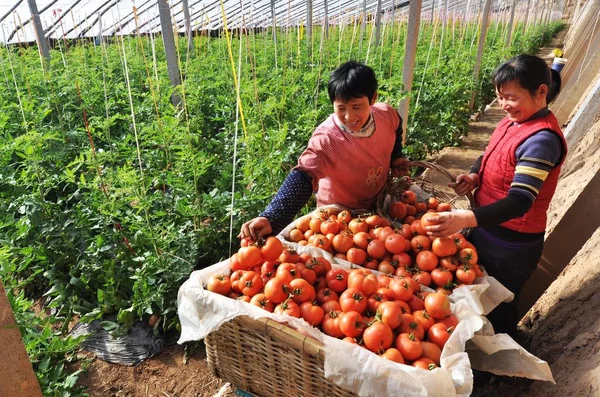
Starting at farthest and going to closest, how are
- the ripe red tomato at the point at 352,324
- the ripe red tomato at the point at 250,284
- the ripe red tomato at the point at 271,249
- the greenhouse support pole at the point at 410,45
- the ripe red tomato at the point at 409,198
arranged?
the greenhouse support pole at the point at 410,45, the ripe red tomato at the point at 409,198, the ripe red tomato at the point at 271,249, the ripe red tomato at the point at 250,284, the ripe red tomato at the point at 352,324

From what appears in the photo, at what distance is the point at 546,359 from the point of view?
2.12 meters

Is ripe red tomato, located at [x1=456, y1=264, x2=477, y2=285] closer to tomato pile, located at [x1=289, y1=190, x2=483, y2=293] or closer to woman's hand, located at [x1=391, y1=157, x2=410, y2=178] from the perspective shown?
tomato pile, located at [x1=289, y1=190, x2=483, y2=293]

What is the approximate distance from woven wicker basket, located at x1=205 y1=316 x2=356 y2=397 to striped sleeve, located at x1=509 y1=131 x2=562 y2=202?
3.53 ft

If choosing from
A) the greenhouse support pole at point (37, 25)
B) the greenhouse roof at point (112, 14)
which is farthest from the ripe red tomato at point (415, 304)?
the greenhouse roof at point (112, 14)

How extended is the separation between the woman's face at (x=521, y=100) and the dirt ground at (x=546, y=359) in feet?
3.46

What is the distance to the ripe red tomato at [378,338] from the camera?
151 cm

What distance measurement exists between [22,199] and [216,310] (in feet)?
7.34

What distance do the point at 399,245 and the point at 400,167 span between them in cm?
69

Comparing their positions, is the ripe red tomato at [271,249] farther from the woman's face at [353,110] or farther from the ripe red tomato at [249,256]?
the woman's face at [353,110]

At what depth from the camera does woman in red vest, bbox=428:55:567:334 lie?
175 centimetres

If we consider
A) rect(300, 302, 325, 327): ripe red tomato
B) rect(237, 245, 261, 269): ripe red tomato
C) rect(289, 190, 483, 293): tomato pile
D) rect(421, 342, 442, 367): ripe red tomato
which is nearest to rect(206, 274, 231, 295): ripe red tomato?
rect(237, 245, 261, 269): ripe red tomato

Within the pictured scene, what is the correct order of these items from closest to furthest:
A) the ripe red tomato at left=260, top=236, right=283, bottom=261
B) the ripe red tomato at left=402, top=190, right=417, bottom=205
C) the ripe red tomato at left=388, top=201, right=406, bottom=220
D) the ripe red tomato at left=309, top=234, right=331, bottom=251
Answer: the ripe red tomato at left=260, top=236, right=283, bottom=261, the ripe red tomato at left=309, top=234, right=331, bottom=251, the ripe red tomato at left=388, top=201, right=406, bottom=220, the ripe red tomato at left=402, top=190, right=417, bottom=205

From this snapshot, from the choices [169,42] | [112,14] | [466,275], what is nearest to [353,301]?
[466,275]

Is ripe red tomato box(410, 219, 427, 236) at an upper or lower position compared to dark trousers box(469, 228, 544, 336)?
upper
